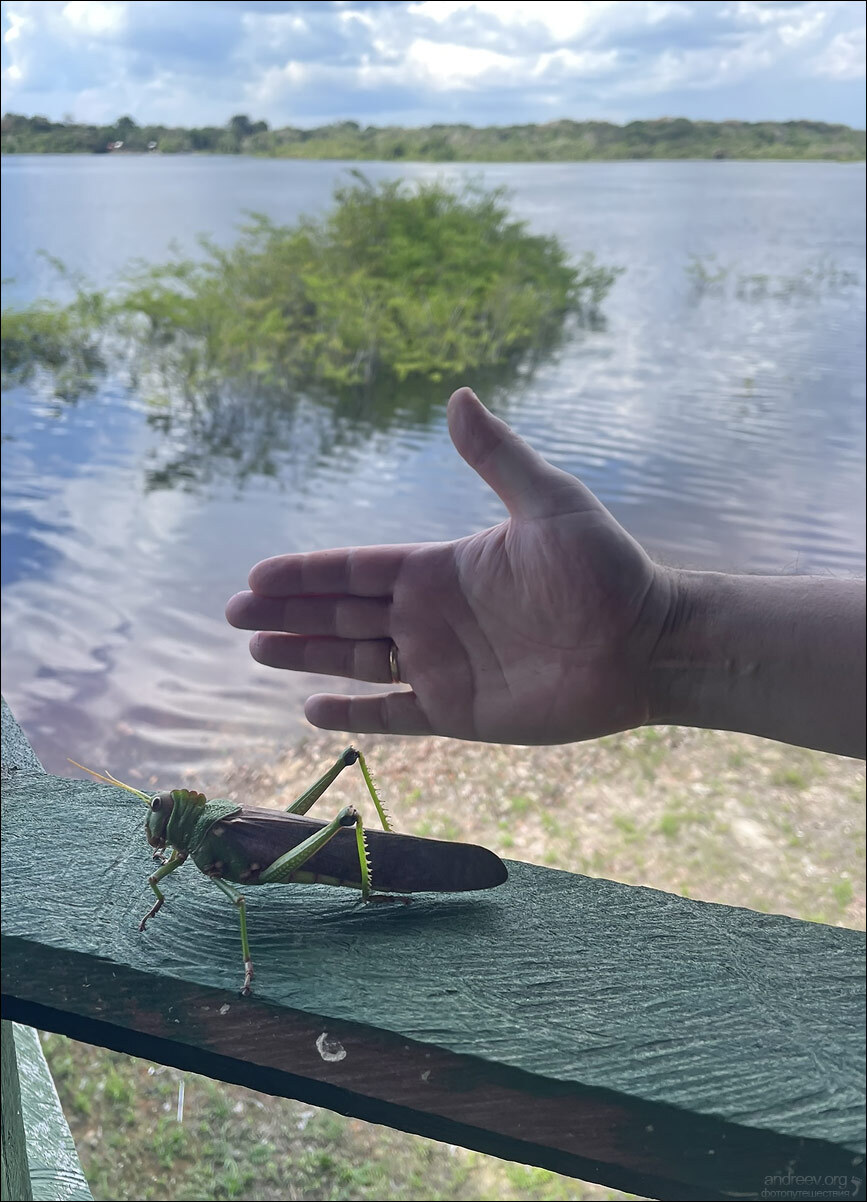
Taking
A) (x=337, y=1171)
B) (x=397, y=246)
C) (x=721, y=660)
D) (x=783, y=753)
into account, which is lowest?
(x=337, y=1171)

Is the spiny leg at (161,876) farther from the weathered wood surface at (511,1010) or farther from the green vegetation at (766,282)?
the green vegetation at (766,282)

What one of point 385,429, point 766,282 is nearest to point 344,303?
point 385,429

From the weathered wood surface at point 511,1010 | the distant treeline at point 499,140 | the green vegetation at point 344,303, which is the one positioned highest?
the distant treeline at point 499,140

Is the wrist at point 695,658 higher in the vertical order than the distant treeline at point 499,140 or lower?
lower

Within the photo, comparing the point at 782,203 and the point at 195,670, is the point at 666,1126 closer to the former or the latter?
the point at 195,670

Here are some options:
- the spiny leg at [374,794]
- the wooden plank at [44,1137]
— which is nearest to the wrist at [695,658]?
the spiny leg at [374,794]

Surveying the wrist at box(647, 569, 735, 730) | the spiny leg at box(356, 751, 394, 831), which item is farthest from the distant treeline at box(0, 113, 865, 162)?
the wrist at box(647, 569, 735, 730)

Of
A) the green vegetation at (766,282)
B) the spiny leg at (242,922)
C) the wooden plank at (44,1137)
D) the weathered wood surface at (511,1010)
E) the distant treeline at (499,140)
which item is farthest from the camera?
the green vegetation at (766,282)

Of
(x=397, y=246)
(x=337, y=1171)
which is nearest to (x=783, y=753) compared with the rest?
(x=337, y=1171)
